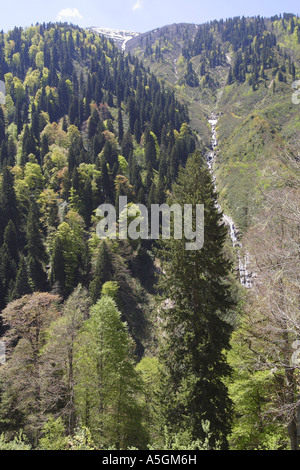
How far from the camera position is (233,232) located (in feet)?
171

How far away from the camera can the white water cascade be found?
3423 cm

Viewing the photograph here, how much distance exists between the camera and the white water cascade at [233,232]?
1348 inches

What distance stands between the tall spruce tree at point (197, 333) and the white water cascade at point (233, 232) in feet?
6.50

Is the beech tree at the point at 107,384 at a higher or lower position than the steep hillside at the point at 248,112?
lower

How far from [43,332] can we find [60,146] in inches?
2861

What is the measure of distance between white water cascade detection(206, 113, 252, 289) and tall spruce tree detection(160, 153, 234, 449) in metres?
1.98

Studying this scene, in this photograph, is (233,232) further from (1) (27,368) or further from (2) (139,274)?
(1) (27,368)

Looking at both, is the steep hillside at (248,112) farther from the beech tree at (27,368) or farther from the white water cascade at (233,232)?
the beech tree at (27,368)

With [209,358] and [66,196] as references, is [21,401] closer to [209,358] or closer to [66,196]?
[209,358]

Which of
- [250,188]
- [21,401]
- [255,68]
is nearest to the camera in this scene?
[21,401]

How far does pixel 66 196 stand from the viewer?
214ft

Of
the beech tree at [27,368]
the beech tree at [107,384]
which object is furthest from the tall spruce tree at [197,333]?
the beech tree at [27,368]

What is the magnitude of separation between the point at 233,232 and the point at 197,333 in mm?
41922

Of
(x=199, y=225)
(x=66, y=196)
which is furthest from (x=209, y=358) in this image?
(x=66, y=196)
